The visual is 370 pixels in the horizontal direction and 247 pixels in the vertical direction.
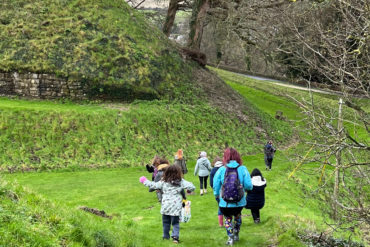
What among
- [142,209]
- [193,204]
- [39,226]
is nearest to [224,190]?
[39,226]

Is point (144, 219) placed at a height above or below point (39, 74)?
below

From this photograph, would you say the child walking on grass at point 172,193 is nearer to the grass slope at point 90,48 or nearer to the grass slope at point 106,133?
the grass slope at point 106,133

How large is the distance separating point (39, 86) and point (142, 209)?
51.0 ft

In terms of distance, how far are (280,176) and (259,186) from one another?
9.56 metres

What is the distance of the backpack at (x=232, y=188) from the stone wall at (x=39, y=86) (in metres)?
19.5

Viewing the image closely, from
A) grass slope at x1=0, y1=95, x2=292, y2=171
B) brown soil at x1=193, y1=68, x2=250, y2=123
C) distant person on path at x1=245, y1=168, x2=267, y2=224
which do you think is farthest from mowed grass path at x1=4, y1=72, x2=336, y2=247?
brown soil at x1=193, y1=68, x2=250, y2=123

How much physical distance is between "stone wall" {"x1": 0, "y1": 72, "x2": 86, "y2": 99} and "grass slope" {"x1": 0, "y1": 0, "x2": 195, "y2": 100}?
1.26ft

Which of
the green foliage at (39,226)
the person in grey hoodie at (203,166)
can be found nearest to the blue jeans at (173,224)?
the green foliage at (39,226)

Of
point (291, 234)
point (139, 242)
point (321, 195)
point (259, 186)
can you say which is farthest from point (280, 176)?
point (139, 242)

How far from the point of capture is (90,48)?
2819 centimetres

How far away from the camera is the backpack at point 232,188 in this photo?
9.19 meters

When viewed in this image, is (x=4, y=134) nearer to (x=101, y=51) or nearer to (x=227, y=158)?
(x=101, y=51)

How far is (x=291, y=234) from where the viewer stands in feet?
32.9

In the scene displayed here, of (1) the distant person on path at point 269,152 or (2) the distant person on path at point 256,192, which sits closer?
(2) the distant person on path at point 256,192
